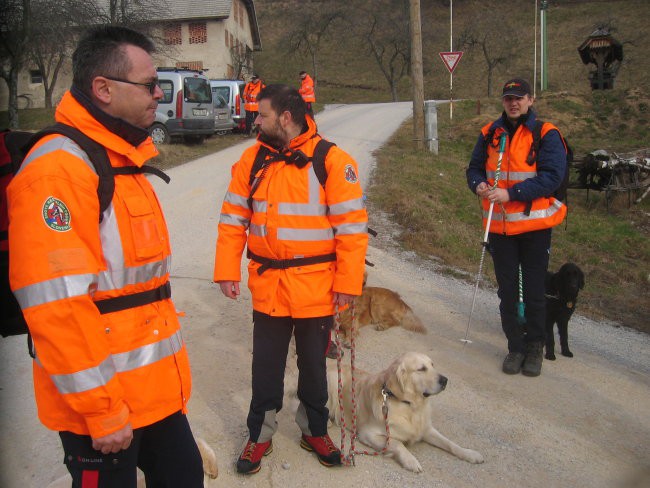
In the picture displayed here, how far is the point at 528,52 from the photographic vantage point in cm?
4759

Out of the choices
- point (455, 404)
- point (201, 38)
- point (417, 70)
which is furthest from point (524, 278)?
point (201, 38)

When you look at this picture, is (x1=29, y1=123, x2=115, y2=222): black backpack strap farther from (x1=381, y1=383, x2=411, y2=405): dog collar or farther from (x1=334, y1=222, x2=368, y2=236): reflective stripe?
(x1=381, y1=383, x2=411, y2=405): dog collar

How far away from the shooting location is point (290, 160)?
3152mm

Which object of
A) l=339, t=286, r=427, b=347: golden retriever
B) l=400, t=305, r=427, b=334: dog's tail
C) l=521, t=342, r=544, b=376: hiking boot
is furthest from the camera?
l=400, t=305, r=427, b=334: dog's tail

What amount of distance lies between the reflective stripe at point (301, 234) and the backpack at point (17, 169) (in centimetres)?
90

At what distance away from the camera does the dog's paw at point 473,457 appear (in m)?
3.67

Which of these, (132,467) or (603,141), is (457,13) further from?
(132,467)

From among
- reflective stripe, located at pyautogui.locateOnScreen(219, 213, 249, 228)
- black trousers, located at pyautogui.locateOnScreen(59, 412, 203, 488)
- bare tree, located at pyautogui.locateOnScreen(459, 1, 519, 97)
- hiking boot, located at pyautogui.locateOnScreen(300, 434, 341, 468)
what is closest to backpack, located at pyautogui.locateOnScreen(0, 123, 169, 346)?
black trousers, located at pyautogui.locateOnScreen(59, 412, 203, 488)

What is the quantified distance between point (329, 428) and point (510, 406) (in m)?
1.41

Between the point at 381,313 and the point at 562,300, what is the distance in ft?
5.45

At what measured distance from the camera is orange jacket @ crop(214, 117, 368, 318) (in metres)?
3.13

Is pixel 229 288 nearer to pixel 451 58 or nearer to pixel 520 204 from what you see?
pixel 520 204

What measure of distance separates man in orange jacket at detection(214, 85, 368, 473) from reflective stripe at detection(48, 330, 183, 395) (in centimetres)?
100

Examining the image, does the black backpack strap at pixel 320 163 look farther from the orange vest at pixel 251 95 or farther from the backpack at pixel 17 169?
the orange vest at pixel 251 95
